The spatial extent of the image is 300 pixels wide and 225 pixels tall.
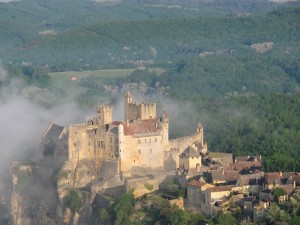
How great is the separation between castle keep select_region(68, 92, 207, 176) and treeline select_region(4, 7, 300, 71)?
10151cm

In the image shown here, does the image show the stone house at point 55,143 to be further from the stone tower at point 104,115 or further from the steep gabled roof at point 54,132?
the stone tower at point 104,115

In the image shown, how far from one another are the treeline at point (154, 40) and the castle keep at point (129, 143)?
10151 cm

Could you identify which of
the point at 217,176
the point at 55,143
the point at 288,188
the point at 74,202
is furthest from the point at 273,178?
the point at 55,143

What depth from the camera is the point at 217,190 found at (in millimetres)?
63906

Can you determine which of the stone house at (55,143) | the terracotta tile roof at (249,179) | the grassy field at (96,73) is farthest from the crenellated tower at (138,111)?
the grassy field at (96,73)

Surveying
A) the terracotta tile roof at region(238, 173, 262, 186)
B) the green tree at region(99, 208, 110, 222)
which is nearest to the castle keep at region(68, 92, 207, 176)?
the green tree at region(99, 208, 110, 222)

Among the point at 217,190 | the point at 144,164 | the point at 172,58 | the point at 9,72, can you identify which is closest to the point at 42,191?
the point at 144,164

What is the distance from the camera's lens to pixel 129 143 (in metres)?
71.6

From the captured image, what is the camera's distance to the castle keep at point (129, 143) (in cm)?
7150

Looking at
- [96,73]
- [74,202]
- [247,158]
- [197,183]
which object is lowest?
[74,202]

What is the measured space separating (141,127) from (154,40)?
120502 millimetres

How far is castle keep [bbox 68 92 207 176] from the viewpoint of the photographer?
7150 cm

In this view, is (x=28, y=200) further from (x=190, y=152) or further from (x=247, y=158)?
(x=247, y=158)

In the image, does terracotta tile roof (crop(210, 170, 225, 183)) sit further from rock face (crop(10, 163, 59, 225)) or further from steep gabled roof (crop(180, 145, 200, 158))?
rock face (crop(10, 163, 59, 225))
